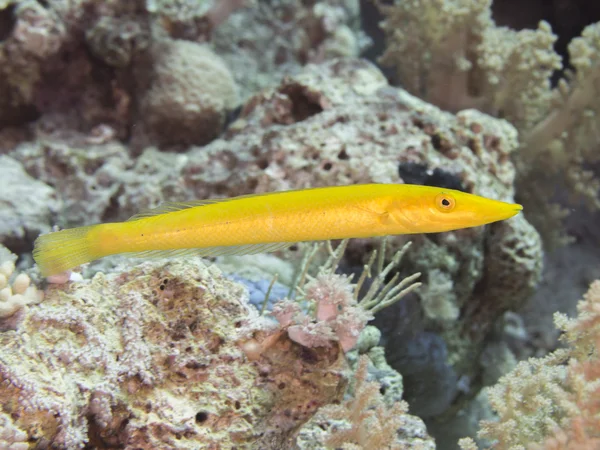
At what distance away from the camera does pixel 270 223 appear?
252cm

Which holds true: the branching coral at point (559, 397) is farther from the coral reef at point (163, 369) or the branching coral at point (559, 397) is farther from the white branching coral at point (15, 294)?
the white branching coral at point (15, 294)

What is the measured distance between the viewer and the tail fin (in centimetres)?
244

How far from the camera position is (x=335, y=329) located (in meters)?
2.57

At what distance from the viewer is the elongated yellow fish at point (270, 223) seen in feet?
8.04

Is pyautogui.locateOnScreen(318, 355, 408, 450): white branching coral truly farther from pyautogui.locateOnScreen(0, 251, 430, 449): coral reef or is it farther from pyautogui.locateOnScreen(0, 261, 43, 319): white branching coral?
pyautogui.locateOnScreen(0, 261, 43, 319): white branching coral

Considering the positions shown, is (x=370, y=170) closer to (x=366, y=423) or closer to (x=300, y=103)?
(x=300, y=103)

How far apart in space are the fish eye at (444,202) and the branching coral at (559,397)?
75 centimetres

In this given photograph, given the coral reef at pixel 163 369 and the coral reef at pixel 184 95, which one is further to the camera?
the coral reef at pixel 184 95

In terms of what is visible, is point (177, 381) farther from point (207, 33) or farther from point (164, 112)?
point (207, 33)

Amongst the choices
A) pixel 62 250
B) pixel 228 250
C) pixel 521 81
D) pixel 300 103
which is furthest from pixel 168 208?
pixel 521 81

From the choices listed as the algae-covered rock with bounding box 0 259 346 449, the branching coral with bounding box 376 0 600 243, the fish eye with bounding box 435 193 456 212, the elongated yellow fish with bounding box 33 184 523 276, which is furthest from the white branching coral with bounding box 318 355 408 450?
the branching coral with bounding box 376 0 600 243

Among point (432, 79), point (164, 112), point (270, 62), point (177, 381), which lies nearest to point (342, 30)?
point (270, 62)

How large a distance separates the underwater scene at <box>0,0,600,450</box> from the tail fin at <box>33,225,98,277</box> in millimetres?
11

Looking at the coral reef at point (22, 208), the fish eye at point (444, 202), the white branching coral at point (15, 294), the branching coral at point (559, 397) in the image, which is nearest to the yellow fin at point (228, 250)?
the white branching coral at point (15, 294)
